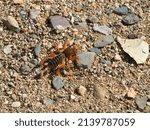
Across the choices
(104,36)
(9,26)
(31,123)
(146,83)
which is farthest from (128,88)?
(9,26)

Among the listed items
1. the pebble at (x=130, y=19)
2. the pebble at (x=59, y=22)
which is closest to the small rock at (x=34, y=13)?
the pebble at (x=59, y=22)

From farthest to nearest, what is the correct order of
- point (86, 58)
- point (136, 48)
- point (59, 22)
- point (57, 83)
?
1. point (59, 22)
2. point (136, 48)
3. point (86, 58)
4. point (57, 83)

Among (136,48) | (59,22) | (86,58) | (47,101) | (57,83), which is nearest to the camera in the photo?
(47,101)

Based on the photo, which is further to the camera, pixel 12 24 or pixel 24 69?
pixel 12 24

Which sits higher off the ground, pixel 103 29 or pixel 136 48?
pixel 103 29

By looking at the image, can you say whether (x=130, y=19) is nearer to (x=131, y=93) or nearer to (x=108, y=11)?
(x=108, y=11)

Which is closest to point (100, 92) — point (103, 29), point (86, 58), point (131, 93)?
point (131, 93)

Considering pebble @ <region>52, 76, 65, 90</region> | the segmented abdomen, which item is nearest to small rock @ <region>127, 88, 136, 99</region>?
pebble @ <region>52, 76, 65, 90</region>

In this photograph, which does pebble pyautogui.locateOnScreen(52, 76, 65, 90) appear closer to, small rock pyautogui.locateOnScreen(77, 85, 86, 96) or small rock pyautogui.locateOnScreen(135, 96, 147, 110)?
small rock pyautogui.locateOnScreen(77, 85, 86, 96)
